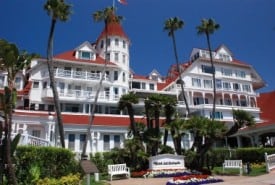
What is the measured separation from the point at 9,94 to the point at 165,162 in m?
16.4

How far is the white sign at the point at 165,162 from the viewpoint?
27906 mm

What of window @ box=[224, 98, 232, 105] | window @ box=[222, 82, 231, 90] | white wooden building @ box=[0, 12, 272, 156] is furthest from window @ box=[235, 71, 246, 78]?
window @ box=[224, 98, 232, 105]

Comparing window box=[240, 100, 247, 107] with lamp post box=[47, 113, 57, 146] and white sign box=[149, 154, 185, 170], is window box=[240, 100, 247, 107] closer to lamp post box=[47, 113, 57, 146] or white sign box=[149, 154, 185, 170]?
white sign box=[149, 154, 185, 170]

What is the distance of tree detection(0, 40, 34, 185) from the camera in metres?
15.4

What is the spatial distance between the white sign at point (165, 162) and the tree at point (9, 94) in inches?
574

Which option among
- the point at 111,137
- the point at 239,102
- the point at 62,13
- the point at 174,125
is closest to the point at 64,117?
the point at 111,137

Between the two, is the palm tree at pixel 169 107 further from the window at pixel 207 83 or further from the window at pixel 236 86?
the window at pixel 236 86

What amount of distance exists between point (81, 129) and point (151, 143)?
1212cm

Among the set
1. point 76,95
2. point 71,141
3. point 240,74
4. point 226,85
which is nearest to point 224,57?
point 240,74

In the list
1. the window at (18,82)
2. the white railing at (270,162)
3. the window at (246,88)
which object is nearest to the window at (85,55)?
the window at (18,82)

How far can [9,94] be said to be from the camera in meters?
16.5

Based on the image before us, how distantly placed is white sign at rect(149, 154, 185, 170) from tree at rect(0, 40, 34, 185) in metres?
14.6

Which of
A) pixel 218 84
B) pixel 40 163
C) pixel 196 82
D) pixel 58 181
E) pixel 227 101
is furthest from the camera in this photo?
pixel 227 101

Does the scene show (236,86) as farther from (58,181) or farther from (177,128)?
(58,181)
